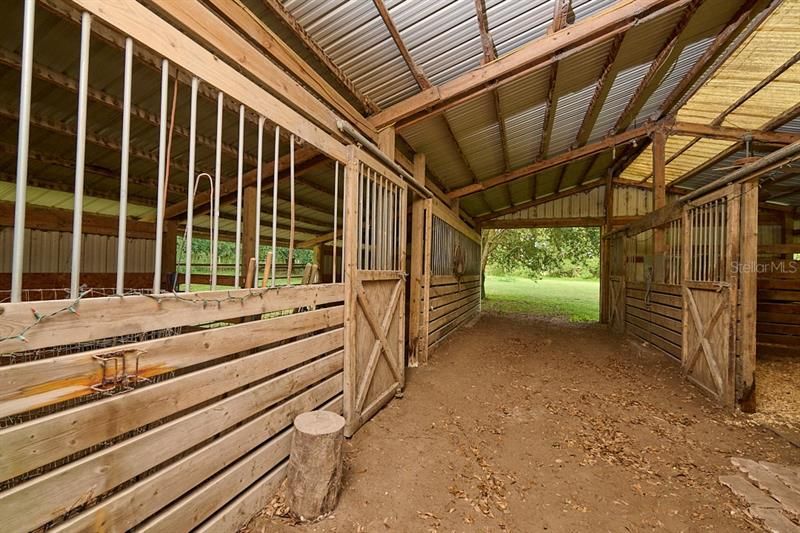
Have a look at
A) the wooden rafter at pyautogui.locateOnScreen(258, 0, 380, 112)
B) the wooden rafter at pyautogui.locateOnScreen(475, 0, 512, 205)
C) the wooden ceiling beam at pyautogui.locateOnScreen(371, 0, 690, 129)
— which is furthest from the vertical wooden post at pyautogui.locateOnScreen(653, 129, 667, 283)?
the wooden rafter at pyautogui.locateOnScreen(258, 0, 380, 112)

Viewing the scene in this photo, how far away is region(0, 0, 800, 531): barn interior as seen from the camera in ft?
5.07

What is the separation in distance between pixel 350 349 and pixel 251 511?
1.52 m

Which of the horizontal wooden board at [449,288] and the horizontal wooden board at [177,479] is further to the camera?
the horizontal wooden board at [449,288]

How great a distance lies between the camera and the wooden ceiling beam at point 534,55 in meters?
3.96

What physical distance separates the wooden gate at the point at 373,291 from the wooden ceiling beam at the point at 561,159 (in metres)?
4.70

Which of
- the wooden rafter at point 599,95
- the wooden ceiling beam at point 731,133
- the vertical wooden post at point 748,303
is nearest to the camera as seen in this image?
the vertical wooden post at point 748,303

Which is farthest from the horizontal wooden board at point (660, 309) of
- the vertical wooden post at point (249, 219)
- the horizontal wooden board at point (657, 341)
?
the vertical wooden post at point (249, 219)

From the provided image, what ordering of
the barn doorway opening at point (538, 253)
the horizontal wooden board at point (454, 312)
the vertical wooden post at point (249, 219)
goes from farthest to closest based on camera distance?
the barn doorway opening at point (538, 253) → the horizontal wooden board at point (454, 312) → the vertical wooden post at point (249, 219)

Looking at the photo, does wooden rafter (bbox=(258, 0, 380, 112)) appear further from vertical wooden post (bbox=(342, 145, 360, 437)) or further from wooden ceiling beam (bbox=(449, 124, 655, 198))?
wooden ceiling beam (bbox=(449, 124, 655, 198))

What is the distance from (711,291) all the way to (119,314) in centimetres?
645

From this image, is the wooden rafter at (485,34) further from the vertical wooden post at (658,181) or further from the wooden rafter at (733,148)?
the wooden rafter at (733,148)

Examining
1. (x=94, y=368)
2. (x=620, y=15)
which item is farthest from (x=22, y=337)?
(x=620, y=15)

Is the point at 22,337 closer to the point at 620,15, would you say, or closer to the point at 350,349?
the point at 350,349

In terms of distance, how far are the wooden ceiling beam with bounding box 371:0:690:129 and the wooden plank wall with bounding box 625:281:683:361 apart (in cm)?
436
